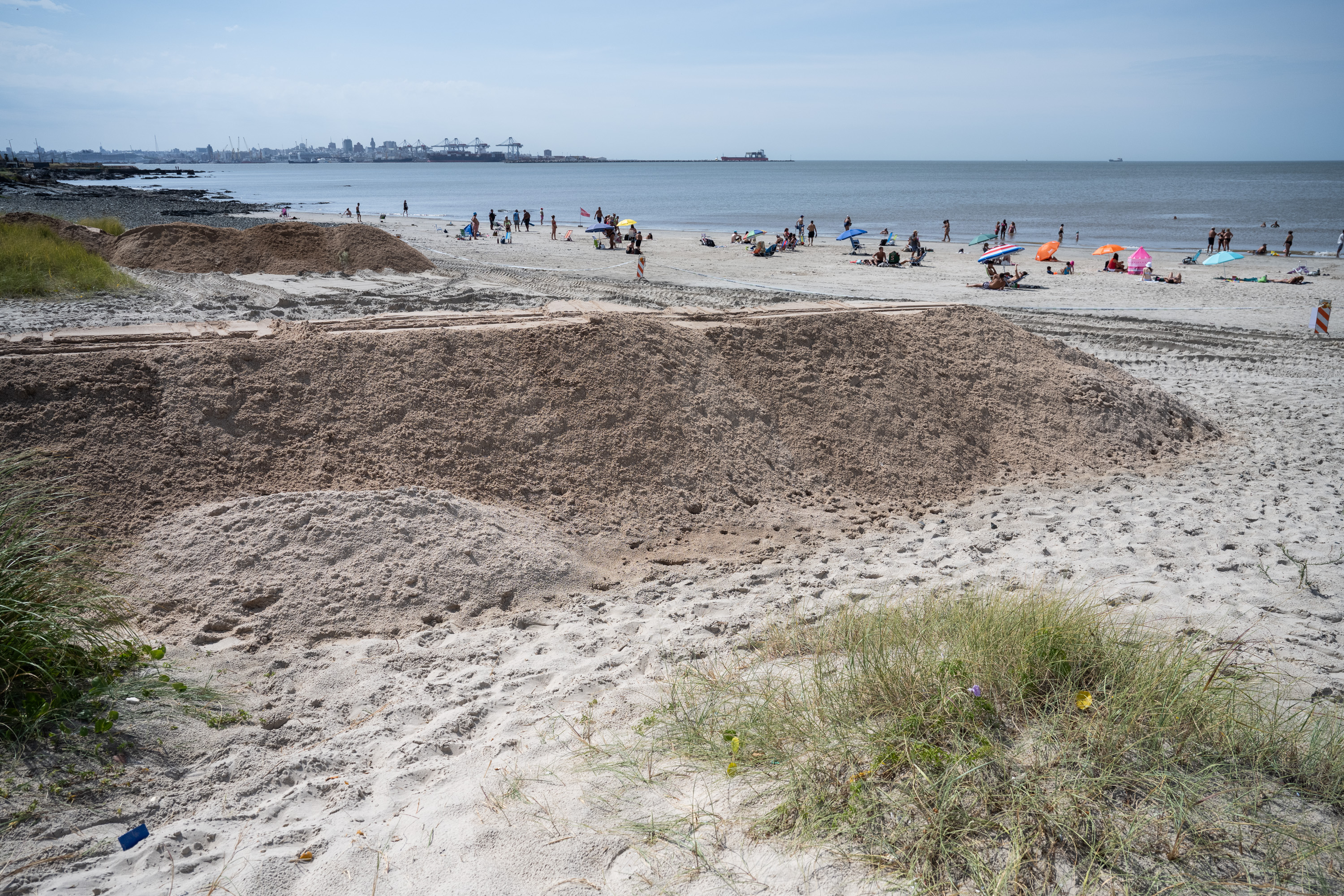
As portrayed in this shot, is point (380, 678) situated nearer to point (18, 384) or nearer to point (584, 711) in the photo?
point (584, 711)

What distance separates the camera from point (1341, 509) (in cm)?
706

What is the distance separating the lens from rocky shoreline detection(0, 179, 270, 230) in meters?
40.2

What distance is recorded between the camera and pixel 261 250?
68.6 feet

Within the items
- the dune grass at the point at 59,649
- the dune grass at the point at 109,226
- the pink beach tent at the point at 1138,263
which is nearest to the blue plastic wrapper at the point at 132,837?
the dune grass at the point at 59,649

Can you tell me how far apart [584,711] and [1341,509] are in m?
7.62

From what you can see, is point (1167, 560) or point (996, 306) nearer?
point (1167, 560)

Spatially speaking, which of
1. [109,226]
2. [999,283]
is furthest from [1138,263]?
[109,226]

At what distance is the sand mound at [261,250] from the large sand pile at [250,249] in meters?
0.02

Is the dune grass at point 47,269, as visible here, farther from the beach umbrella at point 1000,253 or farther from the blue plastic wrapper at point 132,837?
the beach umbrella at point 1000,253

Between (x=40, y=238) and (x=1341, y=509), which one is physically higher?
(x=40, y=238)

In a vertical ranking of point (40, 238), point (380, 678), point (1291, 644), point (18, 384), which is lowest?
point (380, 678)

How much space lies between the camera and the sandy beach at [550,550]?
3055mm

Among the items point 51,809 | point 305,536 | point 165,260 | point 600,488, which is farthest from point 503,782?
point 165,260

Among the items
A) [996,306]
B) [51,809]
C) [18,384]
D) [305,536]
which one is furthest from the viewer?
[996,306]
